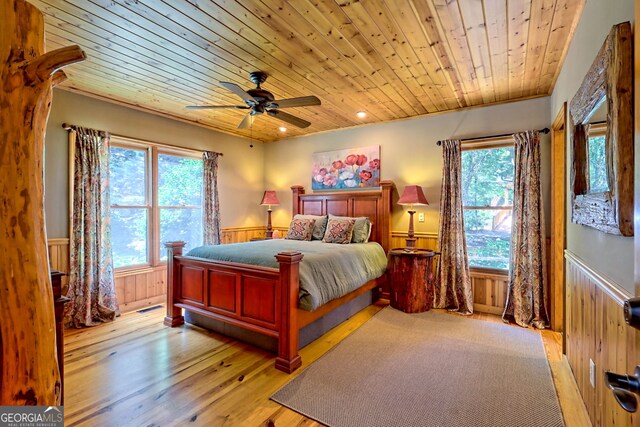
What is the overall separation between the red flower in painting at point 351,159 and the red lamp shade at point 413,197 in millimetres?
1117

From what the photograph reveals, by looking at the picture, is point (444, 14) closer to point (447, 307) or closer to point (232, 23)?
point (232, 23)

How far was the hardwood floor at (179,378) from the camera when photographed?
187 cm

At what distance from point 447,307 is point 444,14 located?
10.6ft

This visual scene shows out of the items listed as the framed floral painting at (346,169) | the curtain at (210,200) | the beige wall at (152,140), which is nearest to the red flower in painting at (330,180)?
the framed floral painting at (346,169)

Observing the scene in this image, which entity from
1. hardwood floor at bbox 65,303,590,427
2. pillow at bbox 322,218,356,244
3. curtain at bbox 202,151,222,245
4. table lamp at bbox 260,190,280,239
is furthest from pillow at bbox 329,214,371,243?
curtain at bbox 202,151,222,245

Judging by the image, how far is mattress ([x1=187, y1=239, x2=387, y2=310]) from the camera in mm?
2672

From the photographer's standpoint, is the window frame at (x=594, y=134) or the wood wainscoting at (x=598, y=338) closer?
the wood wainscoting at (x=598, y=338)

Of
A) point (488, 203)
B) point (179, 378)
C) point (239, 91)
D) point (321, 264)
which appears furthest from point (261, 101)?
point (488, 203)

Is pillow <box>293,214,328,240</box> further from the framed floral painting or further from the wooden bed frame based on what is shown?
the wooden bed frame

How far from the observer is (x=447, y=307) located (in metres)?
3.87

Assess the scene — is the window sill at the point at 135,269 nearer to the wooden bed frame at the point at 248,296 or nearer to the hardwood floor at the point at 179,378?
the hardwood floor at the point at 179,378

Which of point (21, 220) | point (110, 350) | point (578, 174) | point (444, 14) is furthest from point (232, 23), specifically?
point (110, 350)

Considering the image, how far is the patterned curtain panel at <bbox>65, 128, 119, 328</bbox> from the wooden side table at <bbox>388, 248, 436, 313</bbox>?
11.1 ft

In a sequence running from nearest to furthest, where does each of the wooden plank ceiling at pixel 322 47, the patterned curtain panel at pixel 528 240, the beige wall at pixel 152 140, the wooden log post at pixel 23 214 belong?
the wooden log post at pixel 23 214 < the wooden plank ceiling at pixel 322 47 < the beige wall at pixel 152 140 < the patterned curtain panel at pixel 528 240
